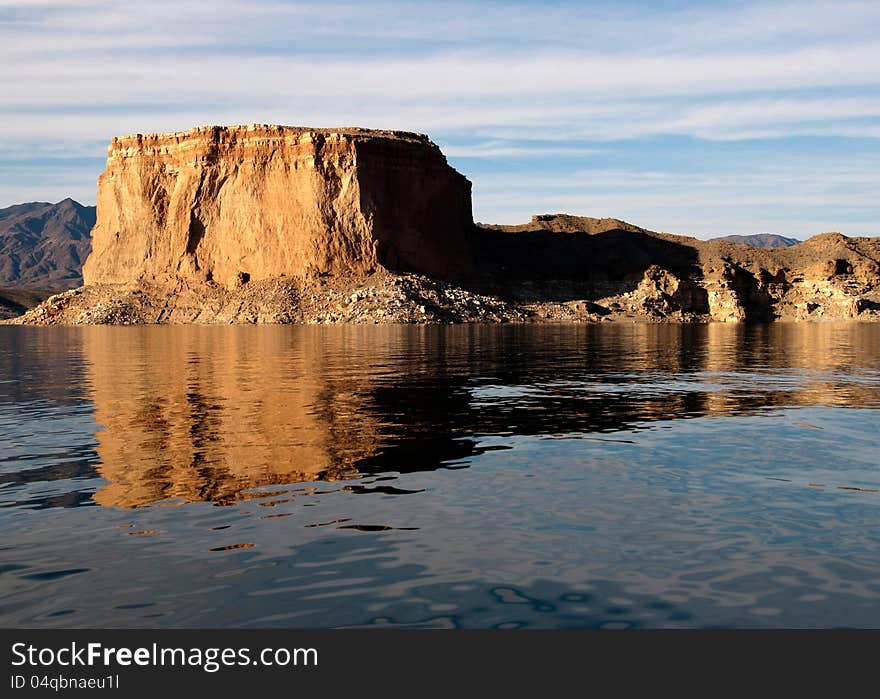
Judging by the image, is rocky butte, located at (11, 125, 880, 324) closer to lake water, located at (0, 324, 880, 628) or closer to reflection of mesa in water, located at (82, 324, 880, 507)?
reflection of mesa in water, located at (82, 324, 880, 507)

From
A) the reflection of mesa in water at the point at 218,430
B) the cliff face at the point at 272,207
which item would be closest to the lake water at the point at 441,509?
the reflection of mesa in water at the point at 218,430

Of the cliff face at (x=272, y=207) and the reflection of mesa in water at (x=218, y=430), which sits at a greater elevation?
the cliff face at (x=272, y=207)

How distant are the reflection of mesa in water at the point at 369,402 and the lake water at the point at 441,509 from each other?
135 millimetres

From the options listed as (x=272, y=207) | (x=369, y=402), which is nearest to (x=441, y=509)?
A: (x=369, y=402)

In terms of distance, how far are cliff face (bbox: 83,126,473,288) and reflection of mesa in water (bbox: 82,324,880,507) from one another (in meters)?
76.5

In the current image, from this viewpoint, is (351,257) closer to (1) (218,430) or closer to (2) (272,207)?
(2) (272,207)

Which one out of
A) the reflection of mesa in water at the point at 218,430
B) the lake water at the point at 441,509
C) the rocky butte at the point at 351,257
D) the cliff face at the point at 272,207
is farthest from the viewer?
the cliff face at the point at 272,207

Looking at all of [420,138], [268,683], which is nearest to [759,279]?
[420,138]

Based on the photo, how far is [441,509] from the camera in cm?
1290

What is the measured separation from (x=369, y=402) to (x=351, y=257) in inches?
3959

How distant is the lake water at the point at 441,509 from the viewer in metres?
9.08

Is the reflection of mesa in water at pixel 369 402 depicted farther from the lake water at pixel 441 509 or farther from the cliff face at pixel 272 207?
the cliff face at pixel 272 207

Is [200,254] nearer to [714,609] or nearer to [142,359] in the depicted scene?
[142,359]

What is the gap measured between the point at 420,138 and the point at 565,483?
132891mm
